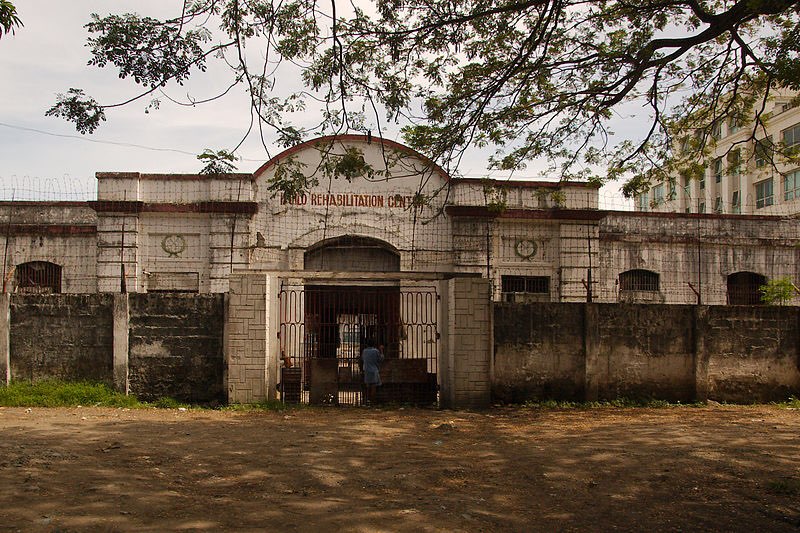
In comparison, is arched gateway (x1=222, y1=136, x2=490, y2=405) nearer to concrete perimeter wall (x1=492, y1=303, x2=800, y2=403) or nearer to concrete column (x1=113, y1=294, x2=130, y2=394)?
concrete perimeter wall (x1=492, y1=303, x2=800, y2=403)

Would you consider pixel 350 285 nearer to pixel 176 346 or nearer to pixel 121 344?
pixel 176 346

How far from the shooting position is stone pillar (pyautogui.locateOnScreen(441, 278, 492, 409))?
434 inches

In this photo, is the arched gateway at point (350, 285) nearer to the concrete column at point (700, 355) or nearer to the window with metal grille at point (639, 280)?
the concrete column at point (700, 355)

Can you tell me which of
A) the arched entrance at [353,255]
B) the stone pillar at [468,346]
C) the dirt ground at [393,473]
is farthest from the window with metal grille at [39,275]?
the stone pillar at [468,346]

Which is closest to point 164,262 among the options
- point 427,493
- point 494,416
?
point 494,416

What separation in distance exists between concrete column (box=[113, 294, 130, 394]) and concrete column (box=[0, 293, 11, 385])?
169 cm

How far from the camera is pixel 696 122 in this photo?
1103 centimetres

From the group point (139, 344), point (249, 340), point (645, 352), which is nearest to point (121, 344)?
point (139, 344)

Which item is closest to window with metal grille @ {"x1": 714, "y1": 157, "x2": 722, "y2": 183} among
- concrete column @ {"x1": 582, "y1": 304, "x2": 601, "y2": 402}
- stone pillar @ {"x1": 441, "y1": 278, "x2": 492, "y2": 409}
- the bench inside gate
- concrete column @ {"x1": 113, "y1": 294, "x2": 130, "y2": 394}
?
concrete column @ {"x1": 582, "y1": 304, "x2": 601, "y2": 402}

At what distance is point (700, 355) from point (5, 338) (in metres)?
11.2

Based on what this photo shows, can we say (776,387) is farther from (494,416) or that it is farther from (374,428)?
(374,428)

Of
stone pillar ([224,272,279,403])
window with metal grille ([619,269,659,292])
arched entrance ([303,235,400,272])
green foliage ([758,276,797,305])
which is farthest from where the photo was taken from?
window with metal grille ([619,269,659,292])

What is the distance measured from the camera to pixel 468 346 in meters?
11.1

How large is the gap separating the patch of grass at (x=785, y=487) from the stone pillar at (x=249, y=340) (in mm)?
7118
